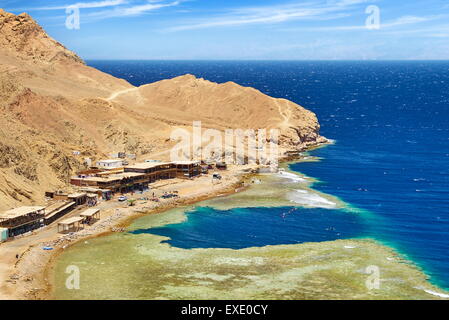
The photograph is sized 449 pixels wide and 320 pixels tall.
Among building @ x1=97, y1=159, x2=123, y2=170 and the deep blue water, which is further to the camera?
building @ x1=97, y1=159, x2=123, y2=170

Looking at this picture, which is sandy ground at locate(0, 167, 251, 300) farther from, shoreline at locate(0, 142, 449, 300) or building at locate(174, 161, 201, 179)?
building at locate(174, 161, 201, 179)

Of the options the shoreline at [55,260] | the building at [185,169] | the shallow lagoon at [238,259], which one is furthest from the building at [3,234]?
the building at [185,169]

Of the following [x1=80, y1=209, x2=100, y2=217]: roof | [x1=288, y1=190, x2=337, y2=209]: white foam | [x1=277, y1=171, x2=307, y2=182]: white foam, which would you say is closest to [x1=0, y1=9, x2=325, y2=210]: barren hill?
[x1=80, y1=209, x2=100, y2=217]: roof

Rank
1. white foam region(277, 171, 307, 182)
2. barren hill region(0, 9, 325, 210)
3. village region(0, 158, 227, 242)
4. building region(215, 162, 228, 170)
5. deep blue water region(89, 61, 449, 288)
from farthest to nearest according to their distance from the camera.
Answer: building region(215, 162, 228, 170) < white foam region(277, 171, 307, 182) < barren hill region(0, 9, 325, 210) < village region(0, 158, 227, 242) < deep blue water region(89, 61, 449, 288)

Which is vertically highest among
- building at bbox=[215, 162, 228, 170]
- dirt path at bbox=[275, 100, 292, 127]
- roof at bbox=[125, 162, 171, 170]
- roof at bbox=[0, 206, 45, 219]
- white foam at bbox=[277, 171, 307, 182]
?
dirt path at bbox=[275, 100, 292, 127]

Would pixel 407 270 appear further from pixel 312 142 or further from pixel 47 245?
pixel 312 142

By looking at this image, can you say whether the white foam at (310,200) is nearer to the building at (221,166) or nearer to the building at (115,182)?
the building at (221,166)

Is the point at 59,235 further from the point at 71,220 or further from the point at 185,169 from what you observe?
the point at 185,169

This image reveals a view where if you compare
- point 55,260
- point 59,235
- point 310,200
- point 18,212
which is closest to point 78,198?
point 18,212
